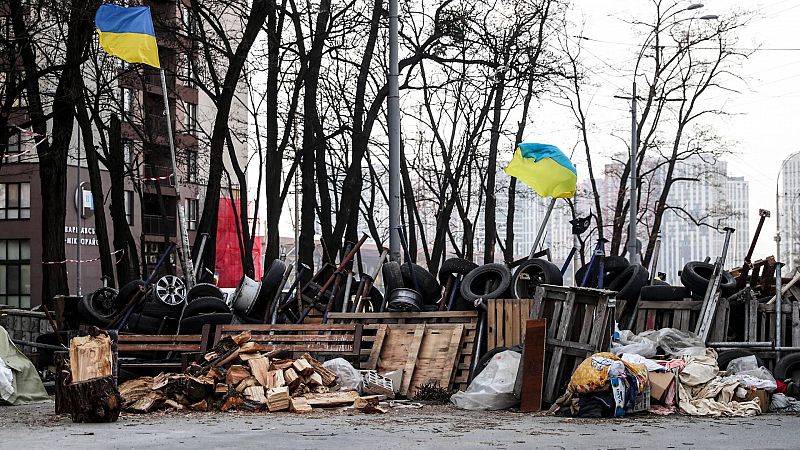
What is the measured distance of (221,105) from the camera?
1152 inches

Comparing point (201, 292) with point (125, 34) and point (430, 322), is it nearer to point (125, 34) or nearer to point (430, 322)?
point (430, 322)

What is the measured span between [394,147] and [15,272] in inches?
1760

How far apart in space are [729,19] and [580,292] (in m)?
31.8

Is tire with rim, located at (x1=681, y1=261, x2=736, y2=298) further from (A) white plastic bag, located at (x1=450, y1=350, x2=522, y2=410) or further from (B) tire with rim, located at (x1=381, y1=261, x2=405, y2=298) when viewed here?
(B) tire with rim, located at (x1=381, y1=261, x2=405, y2=298)

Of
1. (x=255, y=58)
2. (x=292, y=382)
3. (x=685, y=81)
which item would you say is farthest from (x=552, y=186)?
(x=685, y=81)

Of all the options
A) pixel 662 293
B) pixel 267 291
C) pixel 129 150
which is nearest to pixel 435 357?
pixel 267 291

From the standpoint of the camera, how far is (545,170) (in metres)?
22.2

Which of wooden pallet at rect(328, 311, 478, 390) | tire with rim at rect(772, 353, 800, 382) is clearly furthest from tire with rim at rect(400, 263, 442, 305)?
tire with rim at rect(772, 353, 800, 382)

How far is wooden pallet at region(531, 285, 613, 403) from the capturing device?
16500mm

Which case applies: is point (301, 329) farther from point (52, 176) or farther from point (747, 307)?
point (52, 176)

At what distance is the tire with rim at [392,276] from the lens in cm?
2039

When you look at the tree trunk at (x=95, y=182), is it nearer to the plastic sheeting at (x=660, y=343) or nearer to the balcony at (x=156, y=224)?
the plastic sheeting at (x=660, y=343)

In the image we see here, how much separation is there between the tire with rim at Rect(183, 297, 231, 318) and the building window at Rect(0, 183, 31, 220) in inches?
1731

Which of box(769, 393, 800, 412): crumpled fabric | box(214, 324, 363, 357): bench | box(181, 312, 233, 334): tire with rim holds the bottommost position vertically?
box(769, 393, 800, 412): crumpled fabric
